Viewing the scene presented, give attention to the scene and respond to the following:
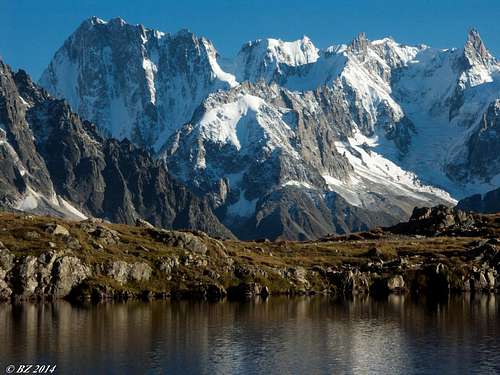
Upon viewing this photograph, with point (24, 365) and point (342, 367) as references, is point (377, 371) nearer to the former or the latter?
point (342, 367)

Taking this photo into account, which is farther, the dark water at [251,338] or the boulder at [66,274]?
the boulder at [66,274]

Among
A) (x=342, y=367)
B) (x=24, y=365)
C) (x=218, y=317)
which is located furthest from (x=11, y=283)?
(x=342, y=367)

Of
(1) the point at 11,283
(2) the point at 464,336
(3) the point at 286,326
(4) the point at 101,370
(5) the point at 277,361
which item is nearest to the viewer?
(4) the point at 101,370

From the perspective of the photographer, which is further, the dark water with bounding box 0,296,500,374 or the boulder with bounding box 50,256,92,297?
the boulder with bounding box 50,256,92,297

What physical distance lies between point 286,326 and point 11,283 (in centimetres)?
6212

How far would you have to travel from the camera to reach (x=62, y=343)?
453 ft

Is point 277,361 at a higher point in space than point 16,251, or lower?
lower

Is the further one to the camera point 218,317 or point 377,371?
point 218,317

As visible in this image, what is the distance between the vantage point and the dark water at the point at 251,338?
125 meters

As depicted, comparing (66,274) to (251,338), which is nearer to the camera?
(251,338)

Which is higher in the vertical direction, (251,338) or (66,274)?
(66,274)

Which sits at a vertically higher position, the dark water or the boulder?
the boulder

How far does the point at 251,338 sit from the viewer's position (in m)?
148

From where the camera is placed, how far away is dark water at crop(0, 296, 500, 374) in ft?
410
